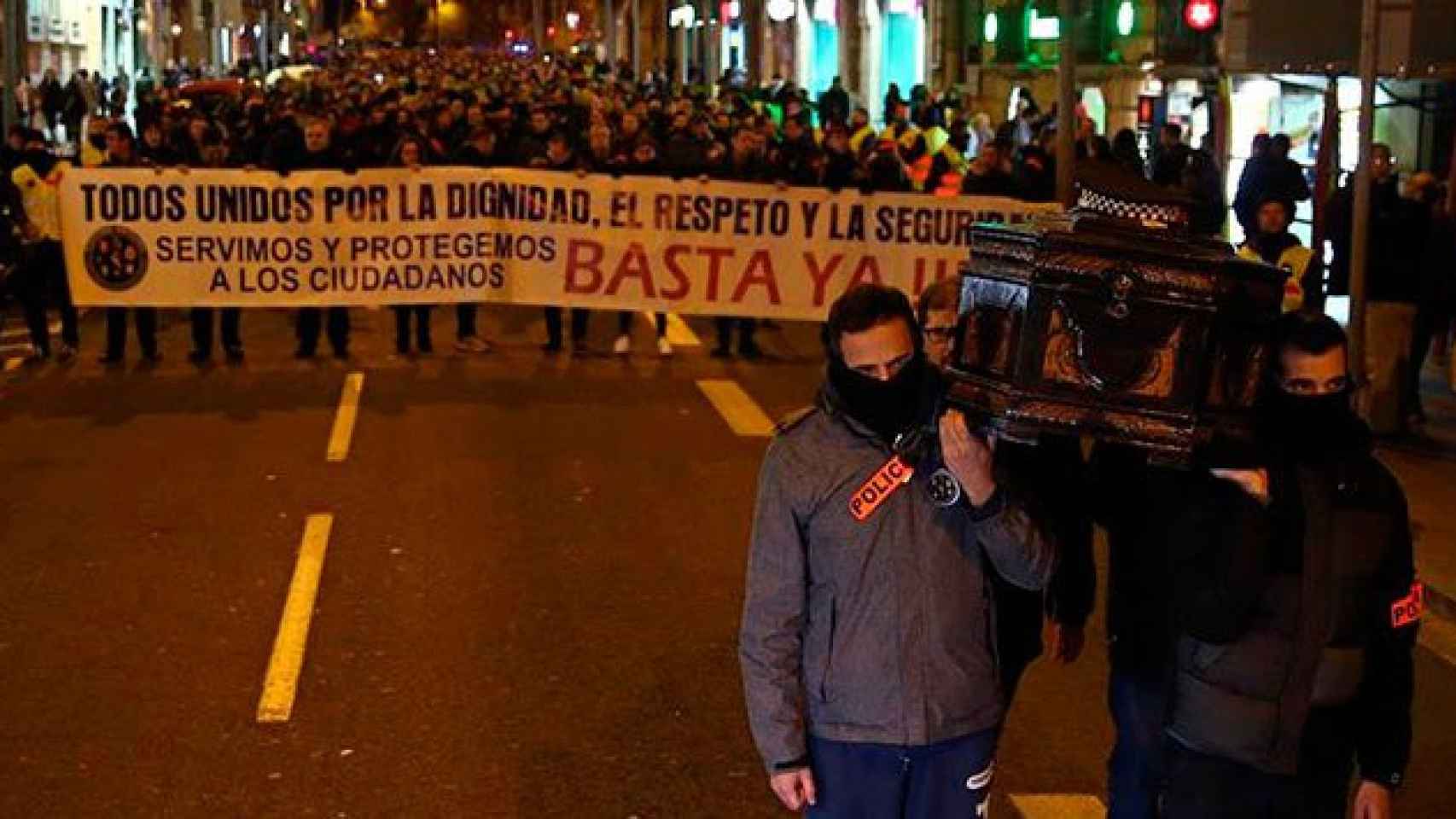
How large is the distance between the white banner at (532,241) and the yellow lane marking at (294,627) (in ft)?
19.2

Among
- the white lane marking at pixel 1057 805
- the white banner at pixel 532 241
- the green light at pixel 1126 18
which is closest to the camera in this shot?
the white lane marking at pixel 1057 805

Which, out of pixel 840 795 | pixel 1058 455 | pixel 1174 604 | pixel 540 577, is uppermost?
pixel 1058 455

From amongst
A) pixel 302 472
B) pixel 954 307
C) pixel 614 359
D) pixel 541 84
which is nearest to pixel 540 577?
pixel 302 472

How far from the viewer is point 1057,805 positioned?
6.72m

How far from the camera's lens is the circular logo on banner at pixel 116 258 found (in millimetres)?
16078

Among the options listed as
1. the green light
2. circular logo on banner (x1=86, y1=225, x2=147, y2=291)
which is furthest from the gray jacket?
the green light

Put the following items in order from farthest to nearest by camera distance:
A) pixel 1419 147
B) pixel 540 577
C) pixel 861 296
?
pixel 1419 147 < pixel 540 577 < pixel 861 296

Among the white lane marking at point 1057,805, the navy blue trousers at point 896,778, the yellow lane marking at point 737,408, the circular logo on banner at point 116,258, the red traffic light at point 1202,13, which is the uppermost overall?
the red traffic light at point 1202,13

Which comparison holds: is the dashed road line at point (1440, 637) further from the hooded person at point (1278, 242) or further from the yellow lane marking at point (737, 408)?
the yellow lane marking at point (737, 408)

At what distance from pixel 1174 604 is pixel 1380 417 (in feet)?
31.5

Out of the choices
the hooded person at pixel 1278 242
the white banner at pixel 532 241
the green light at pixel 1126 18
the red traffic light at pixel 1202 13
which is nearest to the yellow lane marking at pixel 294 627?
the hooded person at pixel 1278 242

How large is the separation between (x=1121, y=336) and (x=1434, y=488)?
8.75 meters

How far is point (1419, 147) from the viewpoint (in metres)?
20.2

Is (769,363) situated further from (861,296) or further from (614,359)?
(861,296)
